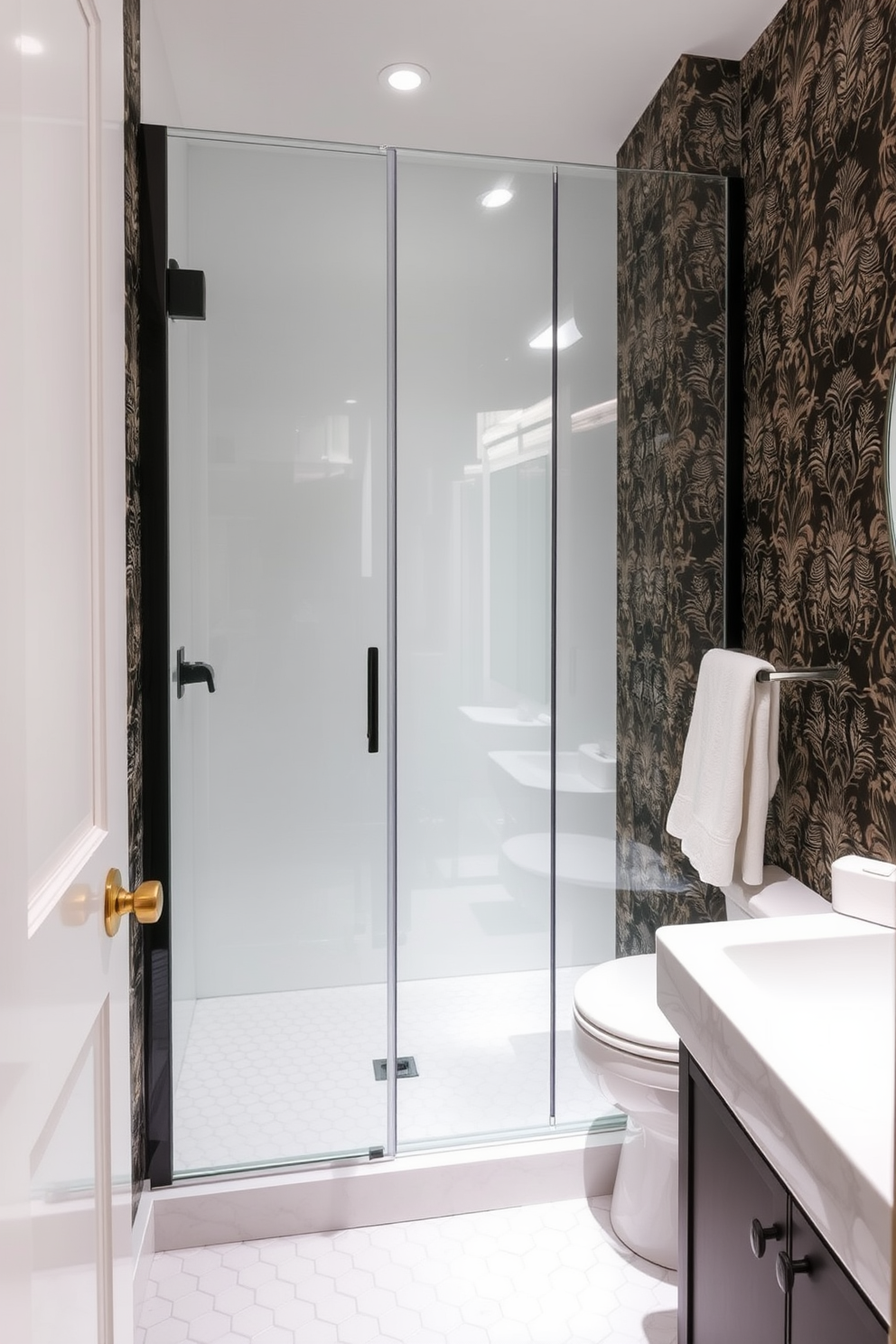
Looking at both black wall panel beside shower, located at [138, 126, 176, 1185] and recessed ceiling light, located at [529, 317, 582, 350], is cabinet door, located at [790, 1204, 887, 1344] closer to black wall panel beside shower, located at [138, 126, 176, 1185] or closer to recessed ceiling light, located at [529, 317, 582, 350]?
black wall panel beside shower, located at [138, 126, 176, 1185]

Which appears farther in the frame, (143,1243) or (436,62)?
(436,62)

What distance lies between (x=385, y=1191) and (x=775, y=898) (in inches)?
40.6

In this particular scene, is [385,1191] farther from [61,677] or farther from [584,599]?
[61,677]

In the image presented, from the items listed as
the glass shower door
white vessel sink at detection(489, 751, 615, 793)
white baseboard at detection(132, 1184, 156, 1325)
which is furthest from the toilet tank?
white baseboard at detection(132, 1184, 156, 1325)

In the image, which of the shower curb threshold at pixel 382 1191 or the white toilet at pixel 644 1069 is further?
the shower curb threshold at pixel 382 1191

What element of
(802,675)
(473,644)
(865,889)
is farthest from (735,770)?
(473,644)

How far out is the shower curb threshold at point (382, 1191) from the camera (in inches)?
72.3

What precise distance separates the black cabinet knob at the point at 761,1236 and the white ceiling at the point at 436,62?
85.7 inches

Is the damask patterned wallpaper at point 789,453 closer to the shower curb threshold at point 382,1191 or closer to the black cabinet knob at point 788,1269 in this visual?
the shower curb threshold at point 382,1191

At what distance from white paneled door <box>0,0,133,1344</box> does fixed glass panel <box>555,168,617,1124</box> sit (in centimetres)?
116

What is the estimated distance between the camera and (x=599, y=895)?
6.92 feet

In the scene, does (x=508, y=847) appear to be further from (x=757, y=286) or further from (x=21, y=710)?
(x=21, y=710)

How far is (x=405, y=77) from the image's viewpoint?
6.92 feet

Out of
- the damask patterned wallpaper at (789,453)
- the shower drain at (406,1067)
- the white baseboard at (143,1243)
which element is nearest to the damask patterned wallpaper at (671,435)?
the damask patterned wallpaper at (789,453)
